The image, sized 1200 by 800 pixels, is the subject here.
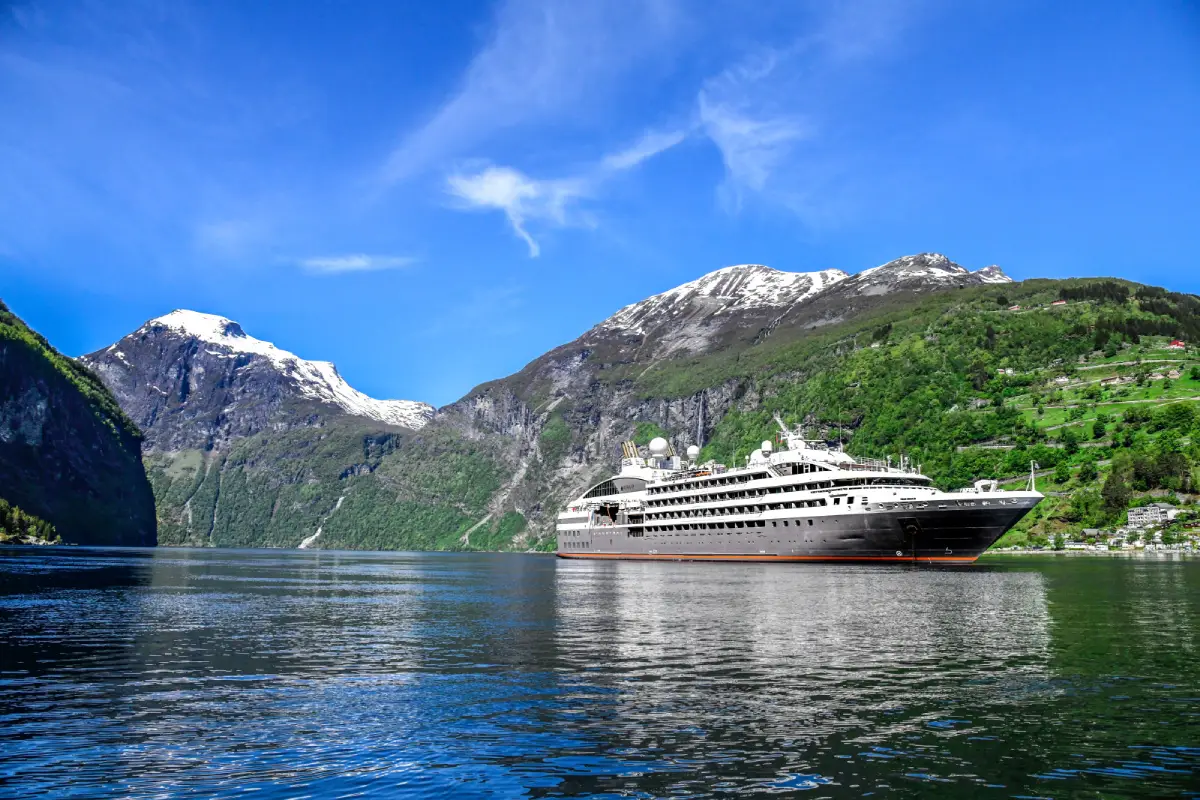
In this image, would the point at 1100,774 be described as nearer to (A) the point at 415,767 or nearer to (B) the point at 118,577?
(A) the point at 415,767

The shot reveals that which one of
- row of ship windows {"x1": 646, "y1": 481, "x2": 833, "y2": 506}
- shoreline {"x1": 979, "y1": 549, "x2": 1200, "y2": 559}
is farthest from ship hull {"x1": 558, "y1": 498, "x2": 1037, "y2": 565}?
shoreline {"x1": 979, "y1": 549, "x2": 1200, "y2": 559}

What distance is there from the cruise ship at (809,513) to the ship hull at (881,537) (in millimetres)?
155

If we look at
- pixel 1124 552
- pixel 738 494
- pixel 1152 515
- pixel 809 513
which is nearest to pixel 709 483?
pixel 738 494

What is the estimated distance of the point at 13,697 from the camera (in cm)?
2745

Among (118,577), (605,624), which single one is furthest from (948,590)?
(118,577)

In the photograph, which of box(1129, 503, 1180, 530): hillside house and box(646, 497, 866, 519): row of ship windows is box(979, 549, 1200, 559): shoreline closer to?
box(1129, 503, 1180, 530): hillside house

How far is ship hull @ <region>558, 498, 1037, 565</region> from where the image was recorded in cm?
10869

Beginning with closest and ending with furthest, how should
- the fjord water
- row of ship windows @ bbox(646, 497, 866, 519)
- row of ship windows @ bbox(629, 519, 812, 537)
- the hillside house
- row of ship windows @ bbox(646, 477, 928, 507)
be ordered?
the fjord water, row of ship windows @ bbox(646, 477, 928, 507), row of ship windows @ bbox(646, 497, 866, 519), row of ship windows @ bbox(629, 519, 812, 537), the hillside house

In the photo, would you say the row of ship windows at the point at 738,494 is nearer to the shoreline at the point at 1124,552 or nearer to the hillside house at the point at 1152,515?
the shoreline at the point at 1124,552

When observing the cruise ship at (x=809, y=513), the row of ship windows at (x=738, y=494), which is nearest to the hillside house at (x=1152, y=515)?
the cruise ship at (x=809, y=513)

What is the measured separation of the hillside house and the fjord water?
16050 centimetres

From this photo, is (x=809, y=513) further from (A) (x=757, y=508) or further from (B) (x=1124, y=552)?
(B) (x=1124, y=552)

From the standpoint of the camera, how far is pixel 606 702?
89.1ft

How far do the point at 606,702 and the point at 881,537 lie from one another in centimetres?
9694
